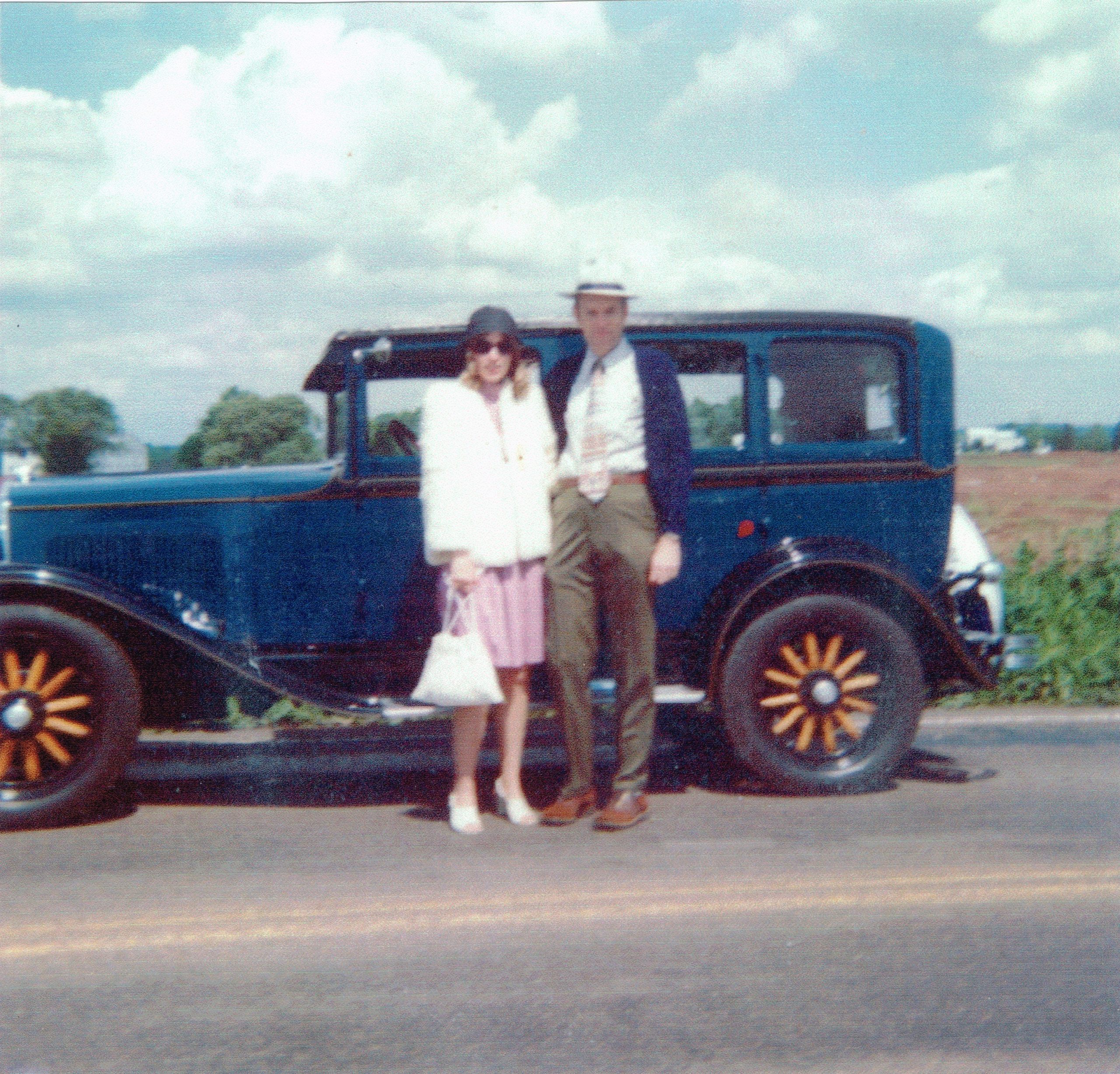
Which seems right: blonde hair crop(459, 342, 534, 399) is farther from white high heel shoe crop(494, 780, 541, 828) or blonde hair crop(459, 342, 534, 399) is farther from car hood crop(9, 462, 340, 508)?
white high heel shoe crop(494, 780, 541, 828)

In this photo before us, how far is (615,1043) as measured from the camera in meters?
2.79

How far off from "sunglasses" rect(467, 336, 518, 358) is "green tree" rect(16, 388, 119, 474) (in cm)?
194

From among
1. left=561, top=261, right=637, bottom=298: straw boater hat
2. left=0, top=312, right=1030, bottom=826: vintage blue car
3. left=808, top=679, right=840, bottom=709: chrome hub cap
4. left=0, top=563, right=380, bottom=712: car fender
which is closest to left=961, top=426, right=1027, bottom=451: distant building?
left=0, top=312, right=1030, bottom=826: vintage blue car

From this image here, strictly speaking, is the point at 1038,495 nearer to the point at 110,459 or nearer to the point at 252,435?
the point at 252,435

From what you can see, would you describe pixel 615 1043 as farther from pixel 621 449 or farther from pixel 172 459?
pixel 172 459

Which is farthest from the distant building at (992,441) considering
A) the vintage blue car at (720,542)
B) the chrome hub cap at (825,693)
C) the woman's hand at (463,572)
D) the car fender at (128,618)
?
the car fender at (128,618)

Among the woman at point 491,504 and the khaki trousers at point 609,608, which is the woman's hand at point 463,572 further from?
the khaki trousers at point 609,608

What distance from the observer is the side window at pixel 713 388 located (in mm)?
5023

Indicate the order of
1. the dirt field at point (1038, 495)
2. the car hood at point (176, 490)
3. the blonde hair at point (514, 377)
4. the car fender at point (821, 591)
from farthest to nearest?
1. the dirt field at point (1038, 495)
2. the car hood at point (176, 490)
3. the car fender at point (821, 591)
4. the blonde hair at point (514, 377)

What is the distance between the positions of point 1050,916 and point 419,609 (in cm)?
257

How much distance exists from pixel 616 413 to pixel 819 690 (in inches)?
55.7

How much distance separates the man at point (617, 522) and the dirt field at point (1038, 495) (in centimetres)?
410

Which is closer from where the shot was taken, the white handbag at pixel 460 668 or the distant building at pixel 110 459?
the white handbag at pixel 460 668

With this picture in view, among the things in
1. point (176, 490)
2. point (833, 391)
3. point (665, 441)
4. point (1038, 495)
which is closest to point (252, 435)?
point (176, 490)
